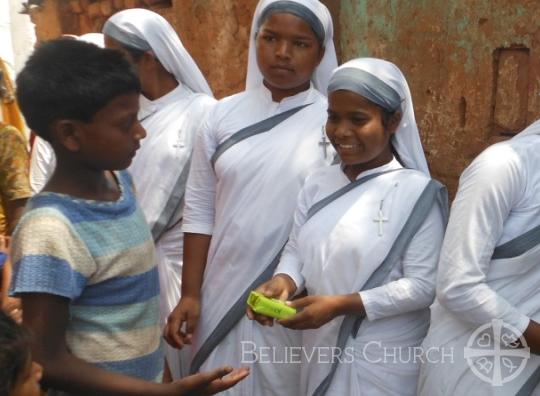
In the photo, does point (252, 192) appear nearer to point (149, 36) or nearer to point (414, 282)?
point (414, 282)

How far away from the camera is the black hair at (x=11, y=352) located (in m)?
1.68

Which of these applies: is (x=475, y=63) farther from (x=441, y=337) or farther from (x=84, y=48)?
(x=84, y=48)

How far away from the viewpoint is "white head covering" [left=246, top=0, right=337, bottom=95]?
3.01 m

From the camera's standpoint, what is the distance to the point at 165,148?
11.3 feet

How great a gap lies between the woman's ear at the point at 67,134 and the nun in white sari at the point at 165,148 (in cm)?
124

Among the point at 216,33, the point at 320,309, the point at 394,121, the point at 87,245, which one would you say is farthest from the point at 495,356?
the point at 216,33

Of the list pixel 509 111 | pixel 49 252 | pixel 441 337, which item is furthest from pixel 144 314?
pixel 509 111

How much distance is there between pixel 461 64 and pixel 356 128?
1.80 metres

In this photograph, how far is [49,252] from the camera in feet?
6.50

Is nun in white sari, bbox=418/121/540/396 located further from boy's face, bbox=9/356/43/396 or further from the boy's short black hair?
boy's face, bbox=9/356/43/396

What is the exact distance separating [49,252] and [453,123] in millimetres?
2790

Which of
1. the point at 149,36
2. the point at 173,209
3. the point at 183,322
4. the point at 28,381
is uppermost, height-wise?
the point at 149,36

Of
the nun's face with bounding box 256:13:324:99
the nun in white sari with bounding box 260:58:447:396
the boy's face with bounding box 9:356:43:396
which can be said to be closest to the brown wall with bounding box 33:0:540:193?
the nun's face with bounding box 256:13:324:99

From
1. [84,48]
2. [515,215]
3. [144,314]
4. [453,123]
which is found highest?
[84,48]
